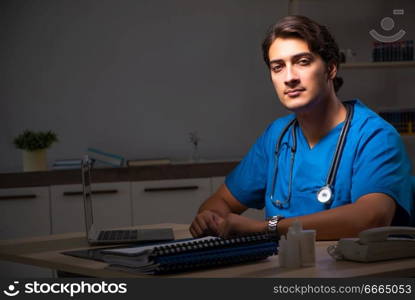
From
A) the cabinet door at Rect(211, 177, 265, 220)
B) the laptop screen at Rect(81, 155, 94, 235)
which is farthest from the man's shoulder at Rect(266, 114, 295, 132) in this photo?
the cabinet door at Rect(211, 177, 265, 220)

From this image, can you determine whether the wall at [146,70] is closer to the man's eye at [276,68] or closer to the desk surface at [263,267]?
the man's eye at [276,68]

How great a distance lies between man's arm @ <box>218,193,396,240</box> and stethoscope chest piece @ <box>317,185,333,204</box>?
0.60 feet

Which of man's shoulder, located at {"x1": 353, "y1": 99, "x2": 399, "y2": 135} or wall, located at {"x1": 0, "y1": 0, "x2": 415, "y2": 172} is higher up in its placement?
wall, located at {"x1": 0, "y1": 0, "x2": 415, "y2": 172}

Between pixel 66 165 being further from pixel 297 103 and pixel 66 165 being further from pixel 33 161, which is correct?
pixel 297 103

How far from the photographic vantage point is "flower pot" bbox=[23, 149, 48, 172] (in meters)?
4.50

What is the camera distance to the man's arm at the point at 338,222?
1958 mm

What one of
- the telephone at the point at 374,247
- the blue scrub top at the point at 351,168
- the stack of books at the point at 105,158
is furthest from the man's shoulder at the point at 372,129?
the stack of books at the point at 105,158

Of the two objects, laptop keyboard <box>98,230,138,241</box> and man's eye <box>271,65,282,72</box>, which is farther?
man's eye <box>271,65,282,72</box>

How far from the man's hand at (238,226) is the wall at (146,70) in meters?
2.88

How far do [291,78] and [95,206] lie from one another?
239cm

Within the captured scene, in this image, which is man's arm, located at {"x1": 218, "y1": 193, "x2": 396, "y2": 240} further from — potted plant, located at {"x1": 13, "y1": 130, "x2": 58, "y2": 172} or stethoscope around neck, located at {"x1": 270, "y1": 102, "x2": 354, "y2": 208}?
potted plant, located at {"x1": 13, "y1": 130, "x2": 58, "y2": 172}

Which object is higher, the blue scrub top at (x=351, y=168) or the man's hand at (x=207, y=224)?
the blue scrub top at (x=351, y=168)

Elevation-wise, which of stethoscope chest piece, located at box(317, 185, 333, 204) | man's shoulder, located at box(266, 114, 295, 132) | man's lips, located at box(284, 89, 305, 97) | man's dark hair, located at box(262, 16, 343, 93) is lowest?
stethoscope chest piece, located at box(317, 185, 333, 204)

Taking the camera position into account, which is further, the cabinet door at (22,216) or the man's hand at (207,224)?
the cabinet door at (22,216)
